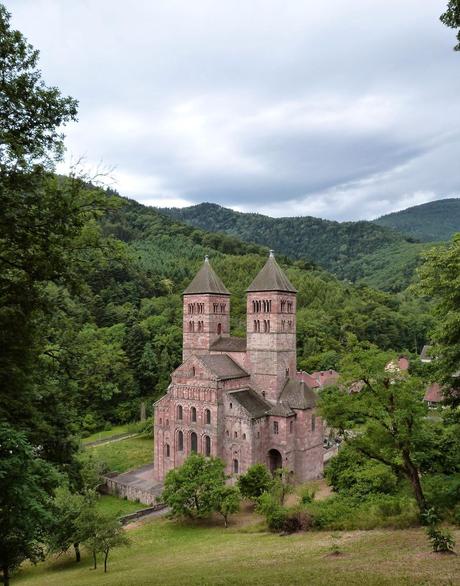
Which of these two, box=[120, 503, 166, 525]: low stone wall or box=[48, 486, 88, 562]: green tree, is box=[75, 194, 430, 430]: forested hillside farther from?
box=[48, 486, 88, 562]: green tree

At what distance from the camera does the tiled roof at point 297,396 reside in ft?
138

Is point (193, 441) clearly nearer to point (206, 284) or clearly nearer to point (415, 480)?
point (206, 284)

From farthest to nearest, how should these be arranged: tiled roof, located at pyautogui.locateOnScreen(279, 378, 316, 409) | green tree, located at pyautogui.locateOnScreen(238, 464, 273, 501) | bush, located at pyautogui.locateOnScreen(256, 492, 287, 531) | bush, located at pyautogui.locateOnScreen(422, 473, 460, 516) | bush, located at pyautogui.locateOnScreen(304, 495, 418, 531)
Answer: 1. tiled roof, located at pyautogui.locateOnScreen(279, 378, 316, 409)
2. green tree, located at pyautogui.locateOnScreen(238, 464, 273, 501)
3. bush, located at pyautogui.locateOnScreen(256, 492, 287, 531)
4. bush, located at pyautogui.locateOnScreen(304, 495, 418, 531)
5. bush, located at pyautogui.locateOnScreen(422, 473, 460, 516)

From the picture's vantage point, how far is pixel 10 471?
10.7 metres

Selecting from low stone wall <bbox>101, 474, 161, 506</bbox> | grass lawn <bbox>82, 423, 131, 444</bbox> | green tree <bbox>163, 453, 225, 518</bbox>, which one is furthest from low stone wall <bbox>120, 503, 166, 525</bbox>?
grass lawn <bbox>82, 423, 131, 444</bbox>

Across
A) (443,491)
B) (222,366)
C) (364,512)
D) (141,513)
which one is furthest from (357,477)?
(222,366)

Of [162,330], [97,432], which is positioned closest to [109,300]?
[162,330]

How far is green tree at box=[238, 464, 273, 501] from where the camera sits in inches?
1357

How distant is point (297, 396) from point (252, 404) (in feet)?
13.0

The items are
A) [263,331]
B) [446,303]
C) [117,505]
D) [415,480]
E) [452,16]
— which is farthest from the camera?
[263,331]

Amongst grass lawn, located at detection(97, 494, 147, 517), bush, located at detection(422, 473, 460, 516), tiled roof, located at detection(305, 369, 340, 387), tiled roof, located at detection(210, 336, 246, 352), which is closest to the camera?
bush, located at detection(422, 473, 460, 516)

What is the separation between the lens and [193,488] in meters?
32.8

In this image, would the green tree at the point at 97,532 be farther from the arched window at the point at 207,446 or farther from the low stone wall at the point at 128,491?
the arched window at the point at 207,446

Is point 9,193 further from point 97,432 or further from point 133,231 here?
point 133,231
